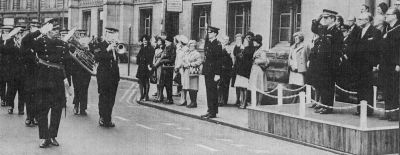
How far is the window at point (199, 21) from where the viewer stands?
89.1 ft

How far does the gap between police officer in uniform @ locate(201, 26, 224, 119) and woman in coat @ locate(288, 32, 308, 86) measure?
2.07m

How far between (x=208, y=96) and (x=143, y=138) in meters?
3.10

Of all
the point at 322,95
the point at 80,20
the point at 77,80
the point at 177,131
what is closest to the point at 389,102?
the point at 322,95

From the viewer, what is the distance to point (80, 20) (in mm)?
41156

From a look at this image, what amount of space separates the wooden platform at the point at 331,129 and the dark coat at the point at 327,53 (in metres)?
0.68

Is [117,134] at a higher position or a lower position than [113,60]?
lower

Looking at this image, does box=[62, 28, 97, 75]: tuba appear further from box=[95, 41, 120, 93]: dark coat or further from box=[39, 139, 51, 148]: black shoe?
Result: box=[39, 139, 51, 148]: black shoe

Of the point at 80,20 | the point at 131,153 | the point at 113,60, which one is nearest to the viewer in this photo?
the point at 131,153

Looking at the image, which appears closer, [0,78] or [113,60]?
[113,60]

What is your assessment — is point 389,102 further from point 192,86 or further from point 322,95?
point 192,86

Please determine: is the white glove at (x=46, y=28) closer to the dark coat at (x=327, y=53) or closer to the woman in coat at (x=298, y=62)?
the dark coat at (x=327, y=53)

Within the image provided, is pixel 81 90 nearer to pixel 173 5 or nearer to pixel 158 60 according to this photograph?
pixel 158 60

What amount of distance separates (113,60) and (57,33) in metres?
2.35

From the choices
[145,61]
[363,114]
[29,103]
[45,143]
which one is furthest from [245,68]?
[45,143]
